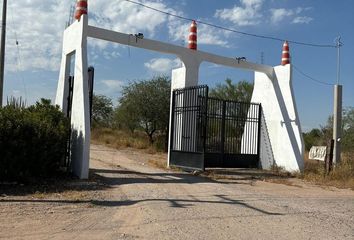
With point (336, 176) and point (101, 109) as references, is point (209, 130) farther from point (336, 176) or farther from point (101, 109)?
point (101, 109)

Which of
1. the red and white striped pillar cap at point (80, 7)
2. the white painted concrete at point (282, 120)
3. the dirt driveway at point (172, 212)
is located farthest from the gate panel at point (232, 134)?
the red and white striped pillar cap at point (80, 7)

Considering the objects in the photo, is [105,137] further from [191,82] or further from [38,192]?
[38,192]

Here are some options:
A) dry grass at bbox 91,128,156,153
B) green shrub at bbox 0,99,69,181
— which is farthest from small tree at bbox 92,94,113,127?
green shrub at bbox 0,99,69,181

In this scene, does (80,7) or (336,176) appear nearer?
(80,7)

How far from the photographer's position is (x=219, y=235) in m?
7.79

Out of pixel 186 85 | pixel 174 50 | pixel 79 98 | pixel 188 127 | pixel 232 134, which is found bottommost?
pixel 232 134

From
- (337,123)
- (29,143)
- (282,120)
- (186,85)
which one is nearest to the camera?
(29,143)

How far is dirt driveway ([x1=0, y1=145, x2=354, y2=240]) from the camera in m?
7.91

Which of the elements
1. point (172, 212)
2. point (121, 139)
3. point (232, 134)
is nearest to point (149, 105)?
point (121, 139)

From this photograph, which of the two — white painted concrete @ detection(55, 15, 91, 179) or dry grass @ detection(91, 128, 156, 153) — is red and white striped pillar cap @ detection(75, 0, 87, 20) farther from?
dry grass @ detection(91, 128, 156, 153)

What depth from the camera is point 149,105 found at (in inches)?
1368

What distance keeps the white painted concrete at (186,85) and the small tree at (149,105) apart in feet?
42.0

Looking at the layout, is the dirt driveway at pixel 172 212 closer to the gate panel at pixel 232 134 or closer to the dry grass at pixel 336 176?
the dry grass at pixel 336 176

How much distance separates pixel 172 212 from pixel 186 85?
1009 centimetres
